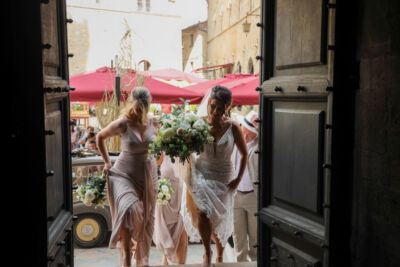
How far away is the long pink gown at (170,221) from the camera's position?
6.20m

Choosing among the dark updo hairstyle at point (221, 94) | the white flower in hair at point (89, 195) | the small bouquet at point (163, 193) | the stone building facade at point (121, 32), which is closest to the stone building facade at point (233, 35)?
the stone building facade at point (121, 32)

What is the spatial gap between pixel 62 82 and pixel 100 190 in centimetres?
257

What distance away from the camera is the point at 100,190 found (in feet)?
18.8

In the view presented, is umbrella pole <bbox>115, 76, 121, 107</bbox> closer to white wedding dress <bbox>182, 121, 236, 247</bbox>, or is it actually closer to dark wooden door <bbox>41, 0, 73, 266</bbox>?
white wedding dress <bbox>182, 121, 236, 247</bbox>

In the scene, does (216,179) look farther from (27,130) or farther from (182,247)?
(27,130)

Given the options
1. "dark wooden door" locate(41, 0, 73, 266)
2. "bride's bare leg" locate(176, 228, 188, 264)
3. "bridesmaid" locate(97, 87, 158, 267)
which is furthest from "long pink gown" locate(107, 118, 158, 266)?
"dark wooden door" locate(41, 0, 73, 266)

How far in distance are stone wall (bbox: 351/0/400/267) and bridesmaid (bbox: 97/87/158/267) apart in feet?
9.86

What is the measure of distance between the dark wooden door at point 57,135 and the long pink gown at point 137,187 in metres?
1.73

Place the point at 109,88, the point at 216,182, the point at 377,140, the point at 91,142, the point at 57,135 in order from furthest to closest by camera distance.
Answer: the point at 91,142 → the point at 109,88 → the point at 216,182 → the point at 57,135 → the point at 377,140

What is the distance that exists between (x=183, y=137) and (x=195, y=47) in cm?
3872

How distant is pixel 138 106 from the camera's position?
5.71 meters

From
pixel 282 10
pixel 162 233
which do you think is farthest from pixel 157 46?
pixel 282 10

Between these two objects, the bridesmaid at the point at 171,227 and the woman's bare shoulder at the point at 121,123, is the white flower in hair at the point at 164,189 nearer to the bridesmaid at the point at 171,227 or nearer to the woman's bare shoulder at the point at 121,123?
the bridesmaid at the point at 171,227

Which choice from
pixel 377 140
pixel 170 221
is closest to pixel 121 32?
pixel 170 221
